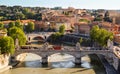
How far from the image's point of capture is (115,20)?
77.9 metres

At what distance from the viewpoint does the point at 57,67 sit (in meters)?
38.0

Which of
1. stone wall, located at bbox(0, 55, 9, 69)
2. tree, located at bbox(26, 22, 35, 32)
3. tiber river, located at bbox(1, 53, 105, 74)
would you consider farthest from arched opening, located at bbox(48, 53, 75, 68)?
tree, located at bbox(26, 22, 35, 32)

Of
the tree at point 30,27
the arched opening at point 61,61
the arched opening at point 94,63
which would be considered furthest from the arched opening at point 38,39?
the arched opening at point 94,63

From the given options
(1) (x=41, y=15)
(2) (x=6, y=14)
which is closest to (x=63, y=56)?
(1) (x=41, y=15)

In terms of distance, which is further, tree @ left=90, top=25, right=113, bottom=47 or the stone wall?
tree @ left=90, top=25, right=113, bottom=47

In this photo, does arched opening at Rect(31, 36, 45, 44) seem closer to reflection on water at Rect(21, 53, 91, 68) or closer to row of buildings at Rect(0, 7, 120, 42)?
row of buildings at Rect(0, 7, 120, 42)

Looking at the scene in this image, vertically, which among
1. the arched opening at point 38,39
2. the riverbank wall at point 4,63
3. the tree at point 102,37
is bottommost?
the arched opening at point 38,39

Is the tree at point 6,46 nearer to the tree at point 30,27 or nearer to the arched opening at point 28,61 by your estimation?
the arched opening at point 28,61

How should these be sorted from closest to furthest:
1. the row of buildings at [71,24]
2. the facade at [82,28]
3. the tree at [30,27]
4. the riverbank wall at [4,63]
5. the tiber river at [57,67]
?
the riverbank wall at [4,63], the tiber river at [57,67], the row of buildings at [71,24], the facade at [82,28], the tree at [30,27]

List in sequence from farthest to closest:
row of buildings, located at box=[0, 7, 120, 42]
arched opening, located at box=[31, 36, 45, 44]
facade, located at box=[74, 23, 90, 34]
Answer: facade, located at box=[74, 23, 90, 34], arched opening, located at box=[31, 36, 45, 44], row of buildings, located at box=[0, 7, 120, 42]

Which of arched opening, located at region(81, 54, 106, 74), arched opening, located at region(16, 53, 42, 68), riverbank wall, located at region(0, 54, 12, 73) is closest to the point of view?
riverbank wall, located at region(0, 54, 12, 73)

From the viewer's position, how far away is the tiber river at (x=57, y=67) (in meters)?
36.0

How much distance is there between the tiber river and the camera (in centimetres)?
3597

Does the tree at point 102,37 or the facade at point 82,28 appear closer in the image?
the tree at point 102,37
